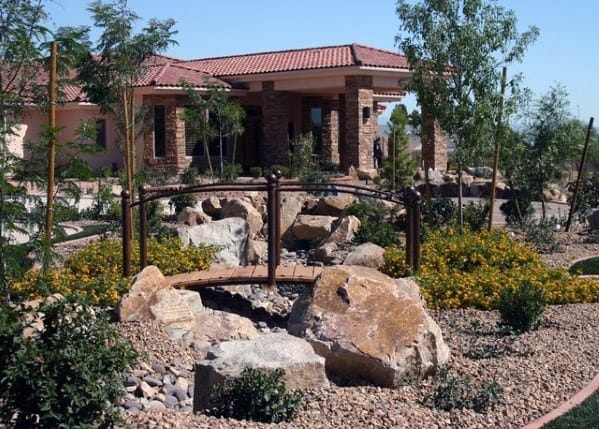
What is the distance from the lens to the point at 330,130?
37.8 meters

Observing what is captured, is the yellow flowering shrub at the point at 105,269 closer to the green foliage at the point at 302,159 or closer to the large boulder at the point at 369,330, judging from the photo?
the large boulder at the point at 369,330

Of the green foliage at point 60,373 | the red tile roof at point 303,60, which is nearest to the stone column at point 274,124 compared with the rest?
the red tile roof at point 303,60

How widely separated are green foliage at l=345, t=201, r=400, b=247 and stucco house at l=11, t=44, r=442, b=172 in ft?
44.8

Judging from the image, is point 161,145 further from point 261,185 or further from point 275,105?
point 261,185

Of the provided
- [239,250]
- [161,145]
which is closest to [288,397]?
[239,250]

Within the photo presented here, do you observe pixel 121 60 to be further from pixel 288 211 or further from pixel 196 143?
pixel 196 143

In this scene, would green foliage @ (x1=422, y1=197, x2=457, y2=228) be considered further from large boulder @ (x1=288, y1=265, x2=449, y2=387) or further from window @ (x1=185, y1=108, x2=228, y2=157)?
window @ (x1=185, y1=108, x2=228, y2=157)

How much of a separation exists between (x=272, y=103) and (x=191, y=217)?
52.2 ft

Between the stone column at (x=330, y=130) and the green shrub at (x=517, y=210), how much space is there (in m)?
17.9

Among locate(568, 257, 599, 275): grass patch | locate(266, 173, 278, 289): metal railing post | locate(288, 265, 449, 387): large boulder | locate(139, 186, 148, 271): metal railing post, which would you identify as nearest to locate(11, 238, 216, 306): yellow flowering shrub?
locate(139, 186, 148, 271): metal railing post

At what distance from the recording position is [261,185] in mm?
11898

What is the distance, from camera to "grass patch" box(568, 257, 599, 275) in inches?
522

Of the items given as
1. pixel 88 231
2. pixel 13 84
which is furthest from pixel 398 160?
pixel 13 84

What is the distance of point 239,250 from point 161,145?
63.8 ft
